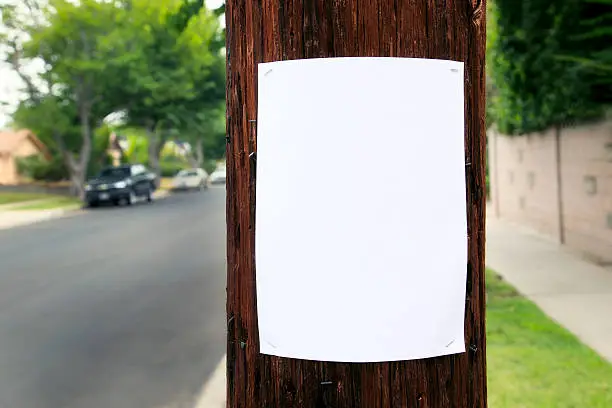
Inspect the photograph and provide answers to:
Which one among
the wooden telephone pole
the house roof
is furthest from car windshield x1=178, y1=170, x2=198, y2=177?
the wooden telephone pole

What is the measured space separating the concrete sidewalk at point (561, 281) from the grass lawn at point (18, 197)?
31.0 meters

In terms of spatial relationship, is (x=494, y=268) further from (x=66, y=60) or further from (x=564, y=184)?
(x=66, y=60)

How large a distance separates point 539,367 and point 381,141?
4.64 meters

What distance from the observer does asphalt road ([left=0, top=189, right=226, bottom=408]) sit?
5.74 meters

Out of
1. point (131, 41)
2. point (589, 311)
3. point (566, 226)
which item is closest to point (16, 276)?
point (589, 311)

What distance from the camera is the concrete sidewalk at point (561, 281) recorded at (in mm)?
7207

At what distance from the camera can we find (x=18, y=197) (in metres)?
42.3

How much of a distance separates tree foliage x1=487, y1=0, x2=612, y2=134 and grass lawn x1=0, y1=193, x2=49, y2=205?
31788mm

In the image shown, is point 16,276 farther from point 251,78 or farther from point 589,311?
point 251,78

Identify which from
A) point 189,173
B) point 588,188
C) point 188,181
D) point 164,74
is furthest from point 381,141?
point 189,173

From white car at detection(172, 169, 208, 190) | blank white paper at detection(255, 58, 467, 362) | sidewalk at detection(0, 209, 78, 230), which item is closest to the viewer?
blank white paper at detection(255, 58, 467, 362)

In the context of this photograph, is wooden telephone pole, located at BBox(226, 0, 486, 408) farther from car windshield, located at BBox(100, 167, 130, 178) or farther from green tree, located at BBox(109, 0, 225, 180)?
green tree, located at BBox(109, 0, 225, 180)

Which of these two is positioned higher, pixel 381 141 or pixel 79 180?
pixel 79 180

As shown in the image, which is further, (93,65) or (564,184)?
(93,65)
